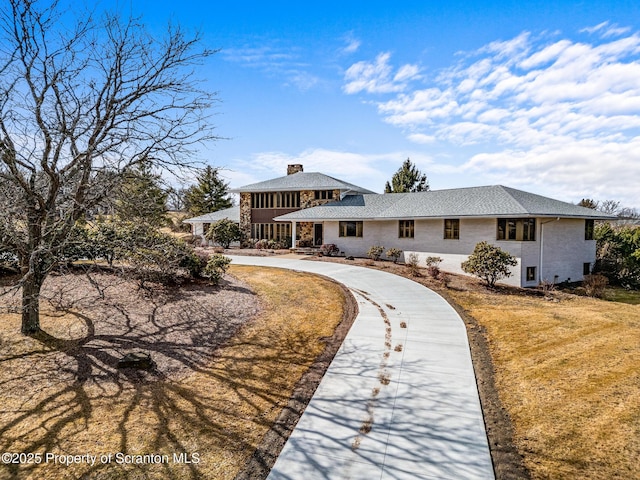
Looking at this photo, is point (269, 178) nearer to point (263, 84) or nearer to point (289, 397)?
point (263, 84)

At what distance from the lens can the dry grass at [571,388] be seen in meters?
4.23

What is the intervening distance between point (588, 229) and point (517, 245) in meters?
7.11

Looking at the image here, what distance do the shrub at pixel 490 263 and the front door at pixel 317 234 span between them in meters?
12.6

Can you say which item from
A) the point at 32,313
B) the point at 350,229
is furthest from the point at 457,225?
the point at 32,313

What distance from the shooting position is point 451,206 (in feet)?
66.8

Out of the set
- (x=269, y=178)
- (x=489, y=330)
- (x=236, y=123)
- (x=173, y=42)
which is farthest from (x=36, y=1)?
(x=269, y=178)

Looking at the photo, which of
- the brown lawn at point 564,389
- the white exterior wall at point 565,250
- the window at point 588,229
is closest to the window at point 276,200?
the white exterior wall at point 565,250

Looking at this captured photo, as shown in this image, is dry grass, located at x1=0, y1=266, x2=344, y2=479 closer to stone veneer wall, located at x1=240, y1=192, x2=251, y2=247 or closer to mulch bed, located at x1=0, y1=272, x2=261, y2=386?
mulch bed, located at x1=0, y1=272, x2=261, y2=386

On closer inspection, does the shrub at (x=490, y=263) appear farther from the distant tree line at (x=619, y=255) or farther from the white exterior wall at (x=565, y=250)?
the distant tree line at (x=619, y=255)

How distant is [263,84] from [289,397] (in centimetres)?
1102

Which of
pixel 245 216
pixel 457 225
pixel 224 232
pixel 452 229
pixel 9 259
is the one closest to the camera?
pixel 9 259

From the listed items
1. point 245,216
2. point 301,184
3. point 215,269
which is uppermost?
point 301,184

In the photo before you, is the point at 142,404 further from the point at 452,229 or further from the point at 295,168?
the point at 295,168

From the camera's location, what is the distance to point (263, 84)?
12.7 meters
